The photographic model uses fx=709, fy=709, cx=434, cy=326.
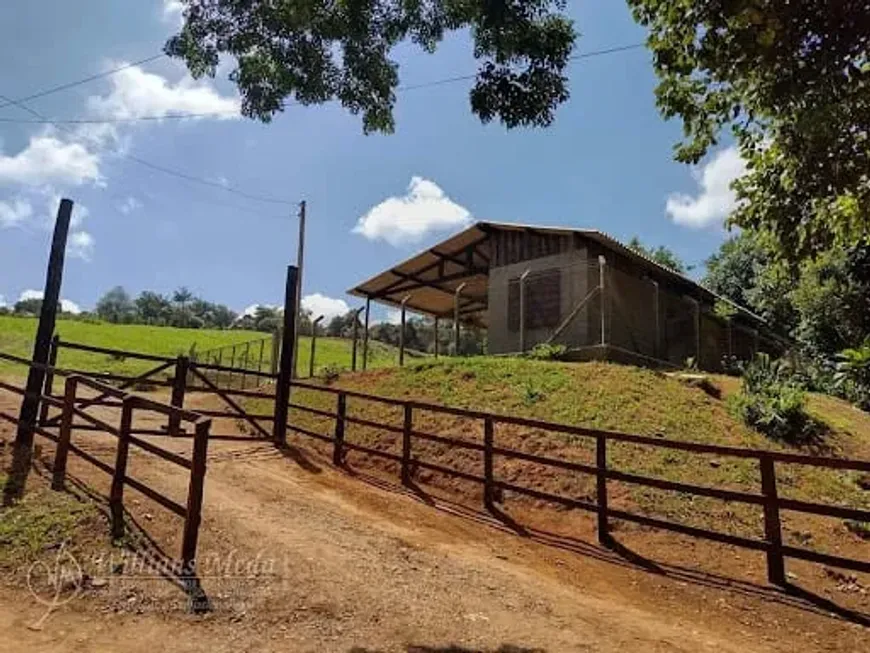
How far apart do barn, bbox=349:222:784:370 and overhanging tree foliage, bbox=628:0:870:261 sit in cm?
950

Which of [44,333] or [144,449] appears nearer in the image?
[144,449]

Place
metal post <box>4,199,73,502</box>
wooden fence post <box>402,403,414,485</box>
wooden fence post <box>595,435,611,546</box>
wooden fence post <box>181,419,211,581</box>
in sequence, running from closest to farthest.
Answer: wooden fence post <box>181,419,211,581</box>, wooden fence post <box>595,435,611,546</box>, metal post <box>4,199,73,502</box>, wooden fence post <box>402,403,414,485</box>

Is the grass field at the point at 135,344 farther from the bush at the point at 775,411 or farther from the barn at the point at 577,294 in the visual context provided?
the bush at the point at 775,411

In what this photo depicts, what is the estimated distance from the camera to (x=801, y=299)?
76.9 feet

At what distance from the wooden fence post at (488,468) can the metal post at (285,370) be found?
4235 mm

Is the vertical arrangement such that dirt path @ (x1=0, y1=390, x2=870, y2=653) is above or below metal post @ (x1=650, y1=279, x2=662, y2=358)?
below

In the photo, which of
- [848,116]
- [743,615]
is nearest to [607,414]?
[743,615]

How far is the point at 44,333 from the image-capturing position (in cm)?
967

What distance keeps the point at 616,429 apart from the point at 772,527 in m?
4.66

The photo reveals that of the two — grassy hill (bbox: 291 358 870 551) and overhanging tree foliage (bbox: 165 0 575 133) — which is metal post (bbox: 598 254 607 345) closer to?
grassy hill (bbox: 291 358 870 551)

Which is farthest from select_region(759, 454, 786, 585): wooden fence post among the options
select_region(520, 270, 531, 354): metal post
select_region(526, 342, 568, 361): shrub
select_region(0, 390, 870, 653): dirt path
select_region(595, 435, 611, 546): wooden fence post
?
select_region(520, 270, 531, 354): metal post

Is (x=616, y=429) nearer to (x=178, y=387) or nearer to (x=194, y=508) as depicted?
(x=178, y=387)

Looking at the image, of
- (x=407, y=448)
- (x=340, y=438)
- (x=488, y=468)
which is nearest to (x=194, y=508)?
(x=488, y=468)

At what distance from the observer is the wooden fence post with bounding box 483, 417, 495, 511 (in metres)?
9.45
